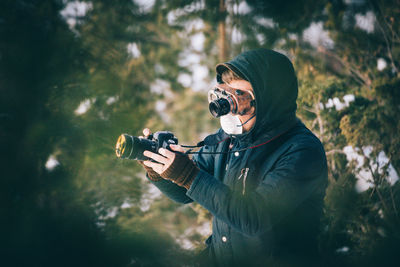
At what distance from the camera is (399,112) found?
325cm

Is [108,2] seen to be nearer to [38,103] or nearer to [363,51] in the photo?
[38,103]

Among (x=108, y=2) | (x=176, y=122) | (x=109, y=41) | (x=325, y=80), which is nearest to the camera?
(x=325, y=80)

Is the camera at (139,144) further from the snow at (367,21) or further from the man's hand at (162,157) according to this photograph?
the snow at (367,21)

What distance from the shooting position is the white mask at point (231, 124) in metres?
1.87

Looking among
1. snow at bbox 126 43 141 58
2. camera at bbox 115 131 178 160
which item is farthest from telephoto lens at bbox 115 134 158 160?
snow at bbox 126 43 141 58

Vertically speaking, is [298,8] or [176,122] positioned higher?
[176,122]

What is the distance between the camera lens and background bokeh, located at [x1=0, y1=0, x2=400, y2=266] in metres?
2.88

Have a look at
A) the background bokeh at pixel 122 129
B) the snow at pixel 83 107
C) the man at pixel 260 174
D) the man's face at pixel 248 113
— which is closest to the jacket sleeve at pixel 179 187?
the man at pixel 260 174

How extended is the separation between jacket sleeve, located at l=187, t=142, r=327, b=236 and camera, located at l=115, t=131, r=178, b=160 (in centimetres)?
31

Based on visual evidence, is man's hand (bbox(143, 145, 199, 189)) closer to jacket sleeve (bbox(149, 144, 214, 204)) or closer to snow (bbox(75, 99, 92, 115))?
jacket sleeve (bbox(149, 144, 214, 204))

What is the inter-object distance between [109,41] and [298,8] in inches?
97.0

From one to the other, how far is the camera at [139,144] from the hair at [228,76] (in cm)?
54

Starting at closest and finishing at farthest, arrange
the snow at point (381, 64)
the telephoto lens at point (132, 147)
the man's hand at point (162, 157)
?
the man's hand at point (162, 157), the telephoto lens at point (132, 147), the snow at point (381, 64)

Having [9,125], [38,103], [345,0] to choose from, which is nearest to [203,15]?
[345,0]
